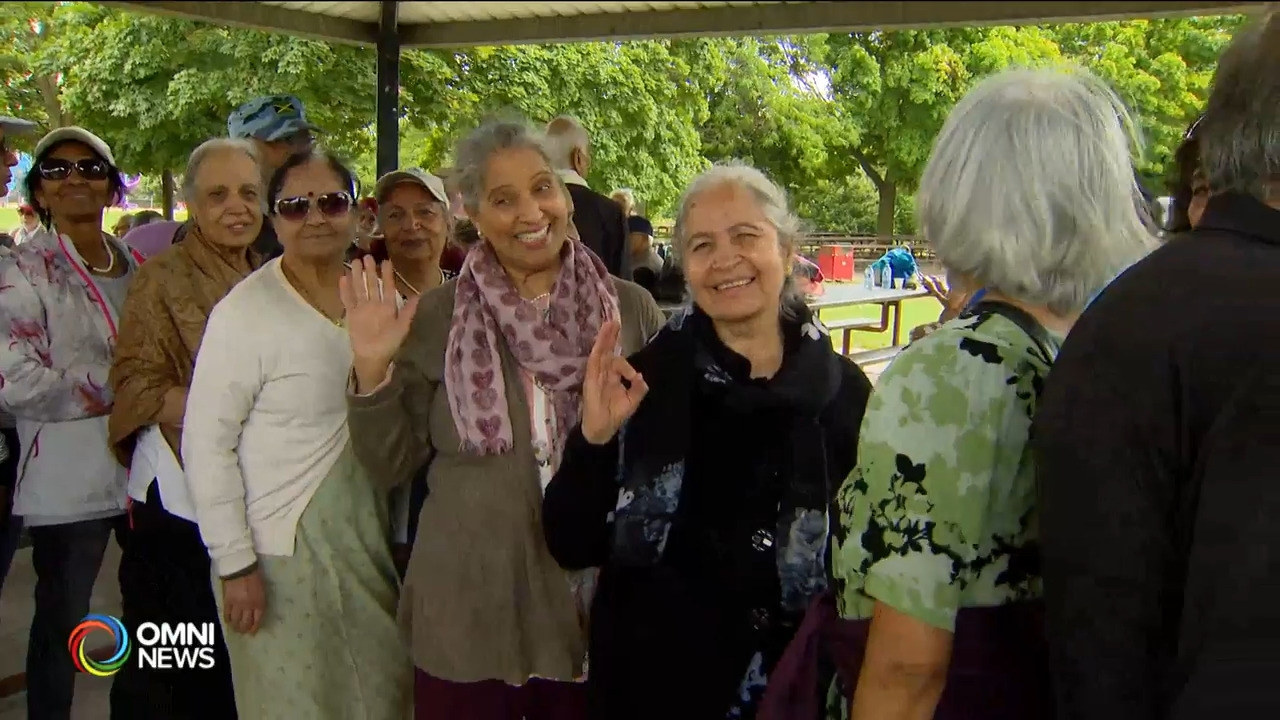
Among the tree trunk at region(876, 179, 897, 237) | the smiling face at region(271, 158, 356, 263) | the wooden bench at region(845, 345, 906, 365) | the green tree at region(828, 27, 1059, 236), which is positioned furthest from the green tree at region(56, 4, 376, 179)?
the tree trunk at region(876, 179, 897, 237)

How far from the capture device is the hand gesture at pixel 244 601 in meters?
2.39

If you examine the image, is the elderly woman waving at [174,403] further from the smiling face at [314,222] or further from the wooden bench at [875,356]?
the wooden bench at [875,356]

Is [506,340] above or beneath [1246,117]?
beneath

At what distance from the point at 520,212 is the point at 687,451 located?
2.61ft

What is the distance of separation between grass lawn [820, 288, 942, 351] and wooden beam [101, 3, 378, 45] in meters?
8.57

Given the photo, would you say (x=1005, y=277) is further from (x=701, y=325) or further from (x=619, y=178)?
(x=619, y=178)

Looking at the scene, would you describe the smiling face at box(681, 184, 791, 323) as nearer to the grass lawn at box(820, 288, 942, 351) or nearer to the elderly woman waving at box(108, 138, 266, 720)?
the elderly woman waving at box(108, 138, 266, 720)

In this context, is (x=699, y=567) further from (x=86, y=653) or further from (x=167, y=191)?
(x=167, y=191)

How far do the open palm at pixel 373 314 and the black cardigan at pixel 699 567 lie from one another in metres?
0.54

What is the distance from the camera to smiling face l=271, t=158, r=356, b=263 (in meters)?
2.49

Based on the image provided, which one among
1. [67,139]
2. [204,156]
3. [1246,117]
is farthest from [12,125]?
[1246,117]

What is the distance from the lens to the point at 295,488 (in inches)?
95.8

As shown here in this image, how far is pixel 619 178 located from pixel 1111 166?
52.6 ft

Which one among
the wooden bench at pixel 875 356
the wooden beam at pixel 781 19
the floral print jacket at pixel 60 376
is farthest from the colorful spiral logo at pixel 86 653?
the wooden bench at pixel 875 356
